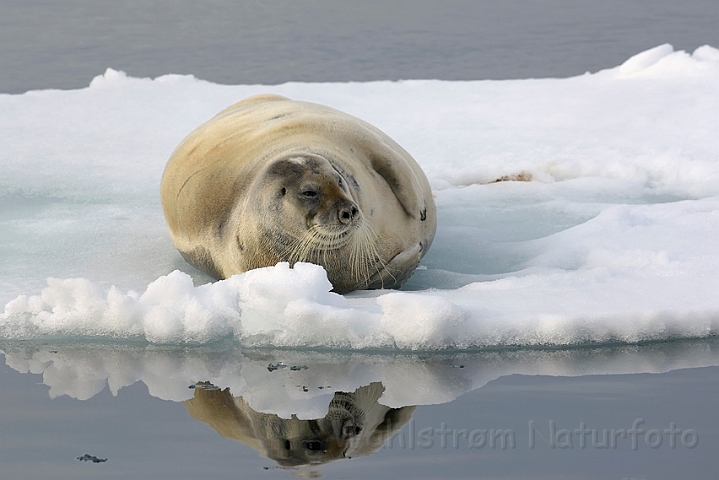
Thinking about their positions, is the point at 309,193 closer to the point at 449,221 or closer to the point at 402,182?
the point at 402,182

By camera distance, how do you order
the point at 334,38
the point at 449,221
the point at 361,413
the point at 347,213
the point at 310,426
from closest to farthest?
the point at 310,426 → the point at 361,413 → the point at 347,213 → the point at 449,221 → the point at 334,38

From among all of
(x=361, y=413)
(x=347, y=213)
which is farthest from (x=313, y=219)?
(x=361, y=413)

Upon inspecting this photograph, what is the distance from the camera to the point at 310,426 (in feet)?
10.8

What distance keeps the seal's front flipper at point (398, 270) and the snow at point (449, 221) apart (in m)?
0.09

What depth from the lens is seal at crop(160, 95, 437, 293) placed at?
4512 millimetres

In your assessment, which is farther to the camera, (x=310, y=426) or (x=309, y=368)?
(x=309, y=368)

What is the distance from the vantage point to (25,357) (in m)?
4.10

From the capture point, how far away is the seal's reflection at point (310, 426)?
313 cm

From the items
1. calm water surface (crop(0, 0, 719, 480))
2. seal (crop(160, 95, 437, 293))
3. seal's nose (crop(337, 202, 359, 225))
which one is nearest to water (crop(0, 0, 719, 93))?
seal (crop(160, 95, 437, 293))

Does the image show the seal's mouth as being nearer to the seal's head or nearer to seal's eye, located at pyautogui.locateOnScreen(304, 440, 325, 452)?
the seal's head

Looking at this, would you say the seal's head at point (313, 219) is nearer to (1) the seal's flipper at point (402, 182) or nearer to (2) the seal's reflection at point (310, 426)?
(1) the seal's flipper at point (402, 182)

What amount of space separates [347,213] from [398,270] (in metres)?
0.59

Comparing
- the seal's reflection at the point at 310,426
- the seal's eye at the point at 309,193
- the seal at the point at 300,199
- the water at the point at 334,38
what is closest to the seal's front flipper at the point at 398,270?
the seal at the point at 300,199

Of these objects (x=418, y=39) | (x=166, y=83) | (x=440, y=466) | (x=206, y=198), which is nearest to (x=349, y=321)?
(x=440, y=466)
